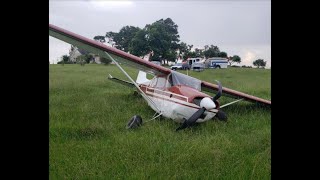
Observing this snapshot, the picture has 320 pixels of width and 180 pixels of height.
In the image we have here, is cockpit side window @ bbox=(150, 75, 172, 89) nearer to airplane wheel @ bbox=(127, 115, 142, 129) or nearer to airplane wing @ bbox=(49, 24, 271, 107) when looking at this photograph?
airplane wing @ bbox=(49, 24, 271, 107)

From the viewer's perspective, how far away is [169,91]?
6695 mm

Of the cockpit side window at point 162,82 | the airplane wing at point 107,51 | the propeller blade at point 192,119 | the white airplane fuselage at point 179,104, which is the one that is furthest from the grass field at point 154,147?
the airplane wing at point 107,51

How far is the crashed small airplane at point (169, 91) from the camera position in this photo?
589cm

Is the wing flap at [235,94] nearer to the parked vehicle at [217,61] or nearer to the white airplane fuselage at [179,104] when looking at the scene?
the parked vehicle at [217,61]

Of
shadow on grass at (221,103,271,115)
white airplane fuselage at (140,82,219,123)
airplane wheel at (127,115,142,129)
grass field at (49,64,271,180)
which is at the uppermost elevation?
white airplane fuselage at (140,82,219,123)

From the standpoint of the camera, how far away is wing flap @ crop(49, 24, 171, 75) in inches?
246

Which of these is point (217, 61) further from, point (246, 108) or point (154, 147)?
point (154, 147)

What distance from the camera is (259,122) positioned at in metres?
6.43

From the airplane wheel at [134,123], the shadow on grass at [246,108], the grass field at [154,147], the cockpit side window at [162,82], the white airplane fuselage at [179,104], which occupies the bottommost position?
the grass field at [154,147]

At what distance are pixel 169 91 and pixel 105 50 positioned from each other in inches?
69.5

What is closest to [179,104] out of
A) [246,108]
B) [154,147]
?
[154,147]

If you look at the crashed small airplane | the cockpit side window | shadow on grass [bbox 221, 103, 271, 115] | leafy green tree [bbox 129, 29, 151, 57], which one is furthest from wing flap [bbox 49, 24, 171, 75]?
shadow on grass [bbox 221, 103, 271, 115]
